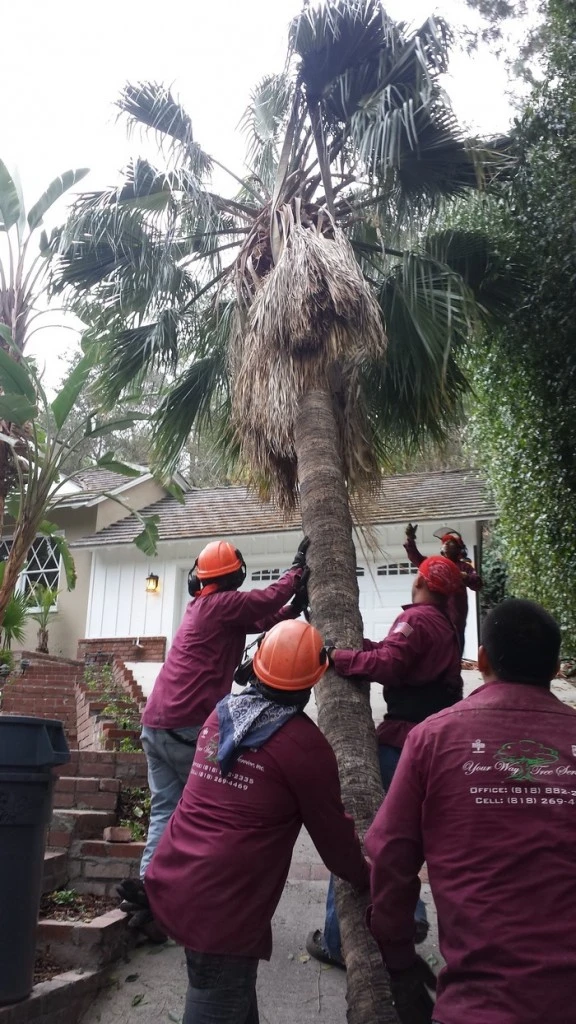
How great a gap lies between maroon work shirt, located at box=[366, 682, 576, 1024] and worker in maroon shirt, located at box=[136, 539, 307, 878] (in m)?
2.15

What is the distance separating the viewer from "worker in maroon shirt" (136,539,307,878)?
4.44m

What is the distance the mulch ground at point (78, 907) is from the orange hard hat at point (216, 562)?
6.52 feet

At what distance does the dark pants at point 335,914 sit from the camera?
416 centimetres

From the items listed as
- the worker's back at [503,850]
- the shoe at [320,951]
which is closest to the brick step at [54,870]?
the shoe at [320,951]

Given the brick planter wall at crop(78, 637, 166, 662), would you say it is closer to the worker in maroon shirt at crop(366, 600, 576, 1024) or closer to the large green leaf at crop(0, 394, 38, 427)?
the large green leaf at crop(0, 394, 38, 427)

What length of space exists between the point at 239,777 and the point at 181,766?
1.82m

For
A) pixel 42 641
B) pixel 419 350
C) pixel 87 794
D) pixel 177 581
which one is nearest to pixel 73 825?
pixel 87 794

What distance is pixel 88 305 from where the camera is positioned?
7.89 metres

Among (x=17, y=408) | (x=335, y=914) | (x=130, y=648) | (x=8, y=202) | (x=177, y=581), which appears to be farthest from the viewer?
(x=177, y=581)

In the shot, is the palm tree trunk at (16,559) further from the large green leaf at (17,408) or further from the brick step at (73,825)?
the brick step at (73,825)

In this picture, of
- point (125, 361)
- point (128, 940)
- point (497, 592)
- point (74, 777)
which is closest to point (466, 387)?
point (125, 361)

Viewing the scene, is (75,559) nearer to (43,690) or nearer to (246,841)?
(43,690)

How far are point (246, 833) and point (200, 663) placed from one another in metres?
1.85

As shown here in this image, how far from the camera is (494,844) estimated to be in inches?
84.3
